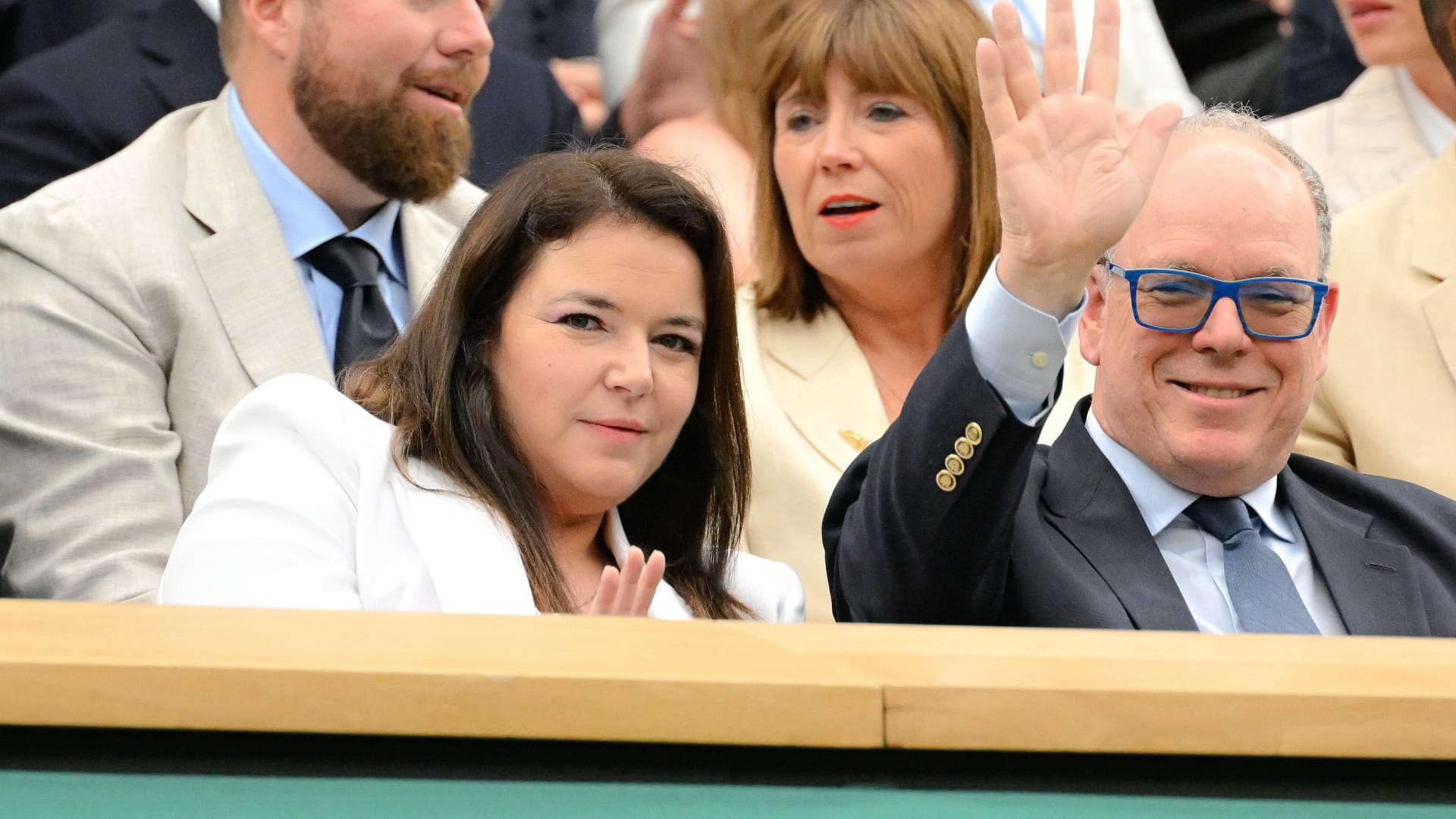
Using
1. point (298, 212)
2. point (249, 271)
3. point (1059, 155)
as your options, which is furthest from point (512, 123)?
point (1059, 155)

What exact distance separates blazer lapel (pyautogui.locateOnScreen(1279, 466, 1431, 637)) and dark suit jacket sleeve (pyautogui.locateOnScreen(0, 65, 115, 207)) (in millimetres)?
2140

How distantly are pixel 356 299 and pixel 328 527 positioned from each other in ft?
2.97

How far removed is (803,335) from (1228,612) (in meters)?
1.09

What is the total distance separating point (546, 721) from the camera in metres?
1.14

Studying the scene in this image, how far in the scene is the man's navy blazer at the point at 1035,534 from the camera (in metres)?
1.86

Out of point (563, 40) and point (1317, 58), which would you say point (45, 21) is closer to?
point (563, 40)

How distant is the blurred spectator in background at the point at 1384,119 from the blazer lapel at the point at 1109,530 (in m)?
1.44

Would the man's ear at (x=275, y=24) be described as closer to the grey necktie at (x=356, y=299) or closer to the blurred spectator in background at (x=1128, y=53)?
the grey necktie at (x=356, y=299)

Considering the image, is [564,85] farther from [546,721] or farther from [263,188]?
[546,721]

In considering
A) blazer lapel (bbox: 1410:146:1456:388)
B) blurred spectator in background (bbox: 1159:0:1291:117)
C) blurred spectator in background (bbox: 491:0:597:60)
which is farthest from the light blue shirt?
blurred spectator in background (bbox: 1159:0:1291:117)

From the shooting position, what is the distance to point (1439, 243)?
2.90 m

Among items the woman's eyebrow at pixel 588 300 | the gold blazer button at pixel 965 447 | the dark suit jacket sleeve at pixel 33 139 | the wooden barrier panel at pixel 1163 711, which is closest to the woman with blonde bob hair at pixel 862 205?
the woman's eyebrow at pixel 588 300

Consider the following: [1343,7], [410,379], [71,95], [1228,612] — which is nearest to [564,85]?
[71,95]

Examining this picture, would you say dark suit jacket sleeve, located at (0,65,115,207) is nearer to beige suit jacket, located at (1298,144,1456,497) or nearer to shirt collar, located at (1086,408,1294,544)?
shirt collar, located at (1086,408,1294,544)
